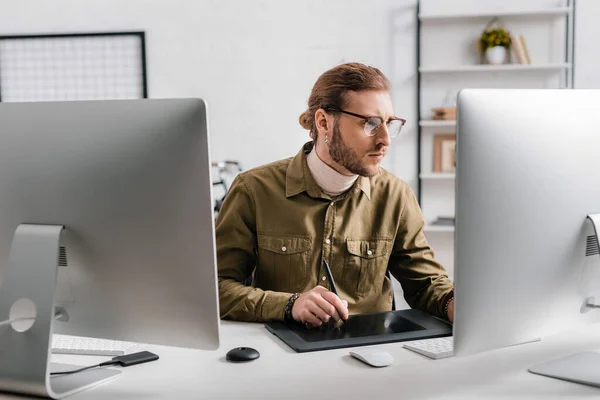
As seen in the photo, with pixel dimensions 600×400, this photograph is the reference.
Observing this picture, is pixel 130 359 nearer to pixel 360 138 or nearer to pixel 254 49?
pixel 360 138

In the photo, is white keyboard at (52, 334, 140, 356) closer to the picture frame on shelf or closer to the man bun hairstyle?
the man bun hairstyle

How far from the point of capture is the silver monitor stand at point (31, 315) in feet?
3.51

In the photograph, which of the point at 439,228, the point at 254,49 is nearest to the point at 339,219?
the point at 439,228

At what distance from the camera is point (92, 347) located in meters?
1.32

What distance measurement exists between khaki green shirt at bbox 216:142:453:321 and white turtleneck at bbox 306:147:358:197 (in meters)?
0.02

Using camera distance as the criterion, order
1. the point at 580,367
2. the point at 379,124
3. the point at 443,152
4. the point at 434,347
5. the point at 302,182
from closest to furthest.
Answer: the point at 580,367 < the point at 434,347 < the point at 379,124 < the point at 302,182 < the point at 443,152

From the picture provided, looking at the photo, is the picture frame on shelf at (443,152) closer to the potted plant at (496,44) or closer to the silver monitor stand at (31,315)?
the potted plant at (496,44)

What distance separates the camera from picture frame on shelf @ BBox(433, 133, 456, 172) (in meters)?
4.05

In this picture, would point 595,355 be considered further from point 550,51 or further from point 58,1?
point 58,1

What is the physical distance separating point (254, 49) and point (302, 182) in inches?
97.2

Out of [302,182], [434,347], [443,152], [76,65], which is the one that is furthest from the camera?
[76,65]

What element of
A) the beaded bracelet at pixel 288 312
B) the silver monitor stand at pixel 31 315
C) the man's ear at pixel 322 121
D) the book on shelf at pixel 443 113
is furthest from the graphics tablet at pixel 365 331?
the book on shelf at pixel 443 113

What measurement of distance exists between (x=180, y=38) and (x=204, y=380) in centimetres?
332

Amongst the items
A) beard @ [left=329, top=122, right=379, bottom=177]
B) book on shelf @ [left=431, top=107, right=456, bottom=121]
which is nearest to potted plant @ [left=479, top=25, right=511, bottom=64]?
book on shelf @ [left=431, top=107, right=456, bottom=121]
